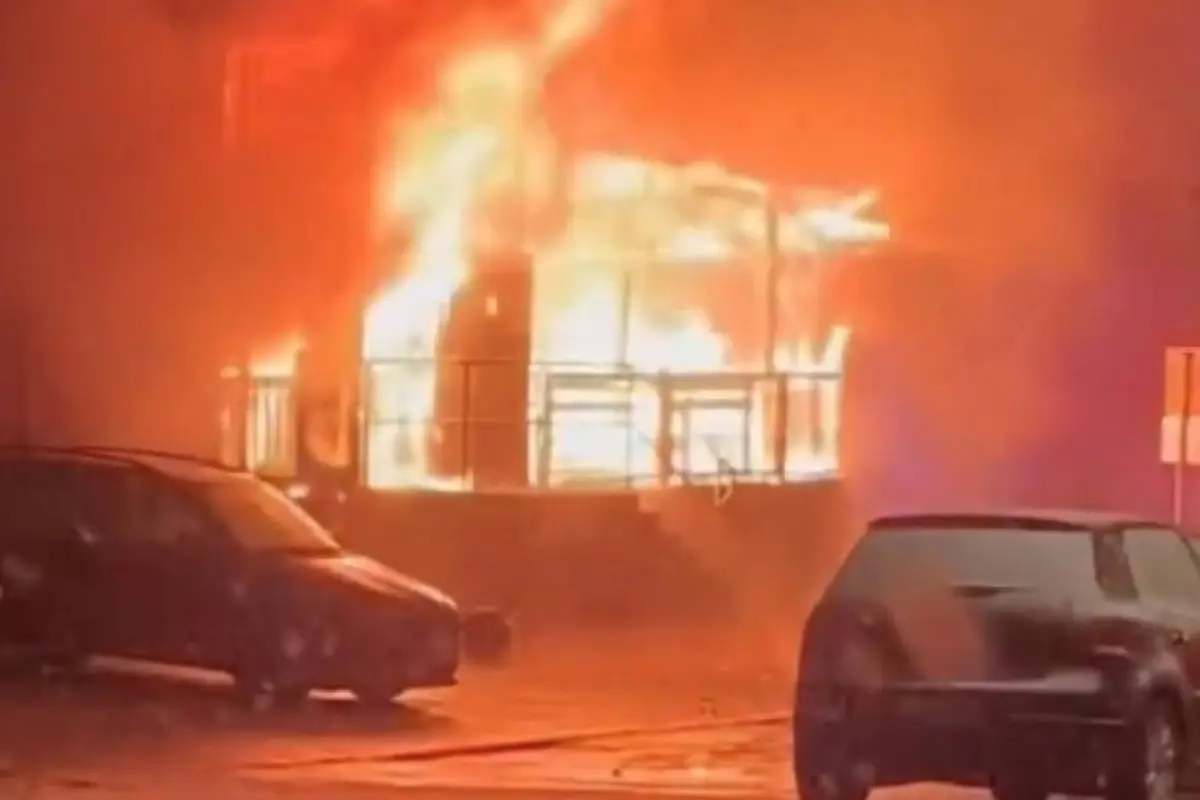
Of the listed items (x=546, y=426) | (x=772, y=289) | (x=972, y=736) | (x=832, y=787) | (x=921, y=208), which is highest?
(x=921, y=208)

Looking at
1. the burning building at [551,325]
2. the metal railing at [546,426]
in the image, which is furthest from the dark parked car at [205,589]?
the metal railing at [546,426]

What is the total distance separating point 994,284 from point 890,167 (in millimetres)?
1340

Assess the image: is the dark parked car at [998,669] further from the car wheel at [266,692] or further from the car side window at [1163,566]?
the car wheel at [266,692]

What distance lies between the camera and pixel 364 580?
17219mm

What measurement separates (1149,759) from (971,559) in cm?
111

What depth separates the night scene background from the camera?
22.4 meters

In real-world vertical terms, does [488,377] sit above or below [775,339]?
below

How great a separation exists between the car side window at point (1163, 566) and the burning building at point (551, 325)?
1054 centimetres

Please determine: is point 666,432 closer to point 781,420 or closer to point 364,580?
point 781,420

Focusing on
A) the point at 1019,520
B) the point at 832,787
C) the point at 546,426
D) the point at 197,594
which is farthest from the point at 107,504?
the point at 546,426

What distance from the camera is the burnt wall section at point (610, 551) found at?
23.1 meters

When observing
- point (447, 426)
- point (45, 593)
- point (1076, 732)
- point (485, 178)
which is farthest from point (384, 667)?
point (485, 178)

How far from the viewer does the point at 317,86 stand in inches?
923

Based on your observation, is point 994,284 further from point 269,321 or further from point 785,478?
point 269,321
